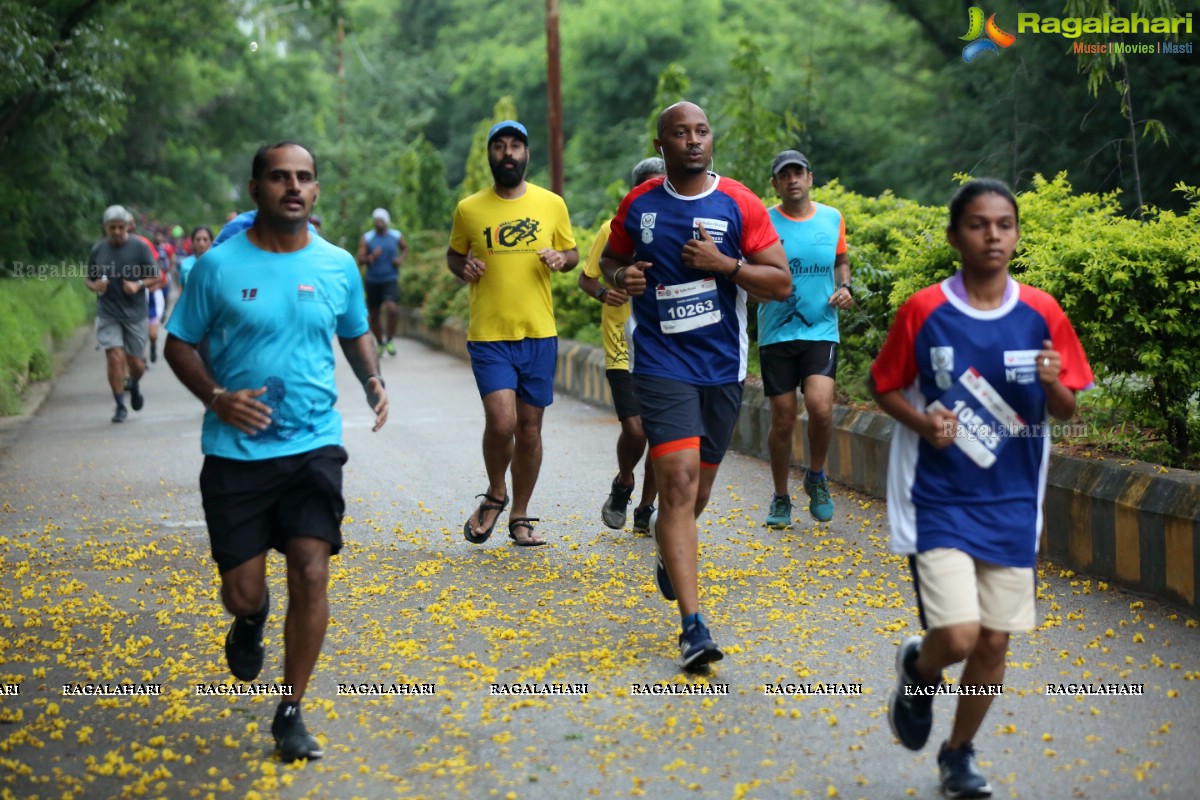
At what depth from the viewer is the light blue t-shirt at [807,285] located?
8.54 metres

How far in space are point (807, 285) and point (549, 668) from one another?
337 cm

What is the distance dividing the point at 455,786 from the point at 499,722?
0.63 metres

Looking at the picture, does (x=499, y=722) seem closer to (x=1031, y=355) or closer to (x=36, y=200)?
(x=1031, y=355)

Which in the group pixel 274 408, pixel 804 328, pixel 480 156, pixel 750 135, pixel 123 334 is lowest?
pixel 123 334

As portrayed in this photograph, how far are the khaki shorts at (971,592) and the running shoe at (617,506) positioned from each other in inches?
167

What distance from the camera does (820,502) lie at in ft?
28.6

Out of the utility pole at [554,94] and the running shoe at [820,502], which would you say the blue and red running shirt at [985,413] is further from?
the utility pole at [554,94]

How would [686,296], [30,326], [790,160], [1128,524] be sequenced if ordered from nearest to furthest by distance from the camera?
[686,296]
[1128,524]
[790,160]
[30,326]

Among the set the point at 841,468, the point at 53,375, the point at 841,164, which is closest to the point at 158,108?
the point at 841,164

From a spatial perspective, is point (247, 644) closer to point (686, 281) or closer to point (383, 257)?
point (686, 281)

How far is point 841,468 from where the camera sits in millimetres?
10203

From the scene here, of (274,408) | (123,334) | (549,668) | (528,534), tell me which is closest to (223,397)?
(274,408)

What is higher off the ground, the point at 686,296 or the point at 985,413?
the point at 686,296

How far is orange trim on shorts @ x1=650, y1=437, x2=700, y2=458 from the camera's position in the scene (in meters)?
6.07
